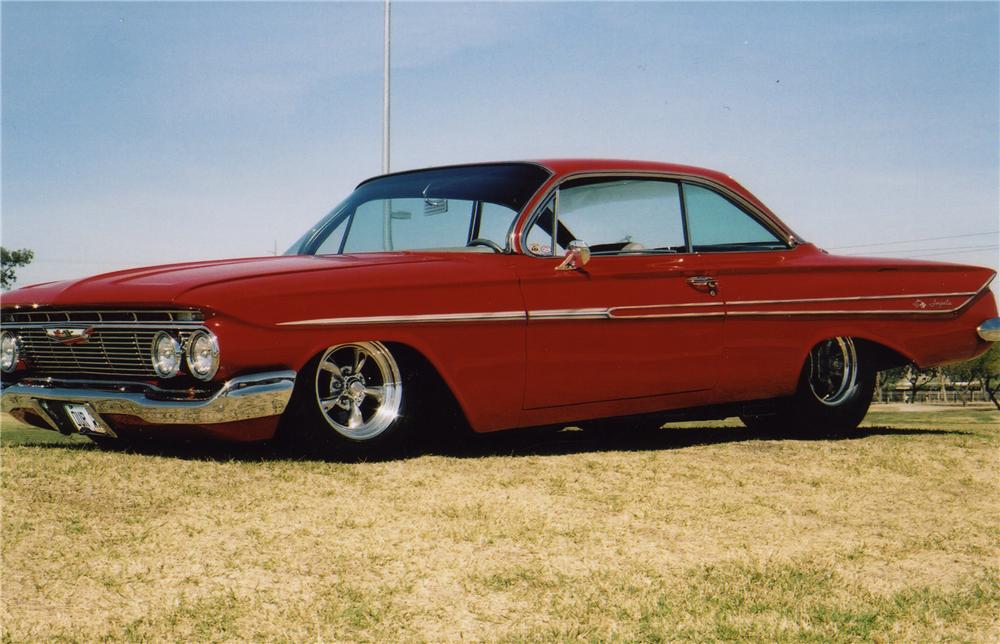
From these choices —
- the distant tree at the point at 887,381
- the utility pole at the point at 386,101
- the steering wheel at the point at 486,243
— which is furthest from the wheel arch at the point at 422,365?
the distant tree at the point at 887,381

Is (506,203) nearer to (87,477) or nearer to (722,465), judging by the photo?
(722,465)

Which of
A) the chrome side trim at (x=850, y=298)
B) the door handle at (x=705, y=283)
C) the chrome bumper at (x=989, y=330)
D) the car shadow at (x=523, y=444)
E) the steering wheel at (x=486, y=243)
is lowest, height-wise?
the car shadow at (x=523, y=444)

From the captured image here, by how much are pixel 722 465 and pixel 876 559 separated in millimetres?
1523

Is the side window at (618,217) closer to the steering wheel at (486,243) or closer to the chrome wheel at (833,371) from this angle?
the steering wheel at (486,243)

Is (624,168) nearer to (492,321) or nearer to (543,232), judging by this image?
(543,232)

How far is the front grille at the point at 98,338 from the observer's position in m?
4.95

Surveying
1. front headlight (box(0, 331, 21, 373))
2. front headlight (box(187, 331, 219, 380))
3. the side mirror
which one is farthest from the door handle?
front headlight (box(0, 331, 21, 373))

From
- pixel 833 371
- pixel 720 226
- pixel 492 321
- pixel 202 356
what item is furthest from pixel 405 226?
pixel 833 371

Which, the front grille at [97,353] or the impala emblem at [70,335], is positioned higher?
the impala emblem at [70,335]

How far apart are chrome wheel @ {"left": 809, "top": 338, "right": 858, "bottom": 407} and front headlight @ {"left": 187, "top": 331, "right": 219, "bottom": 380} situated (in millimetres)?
3769

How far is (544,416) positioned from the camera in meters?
5.64

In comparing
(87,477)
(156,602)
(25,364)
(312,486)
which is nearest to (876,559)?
(312,486)

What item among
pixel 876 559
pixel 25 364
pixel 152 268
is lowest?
pixel 876 559

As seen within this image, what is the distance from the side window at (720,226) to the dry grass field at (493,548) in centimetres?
138
